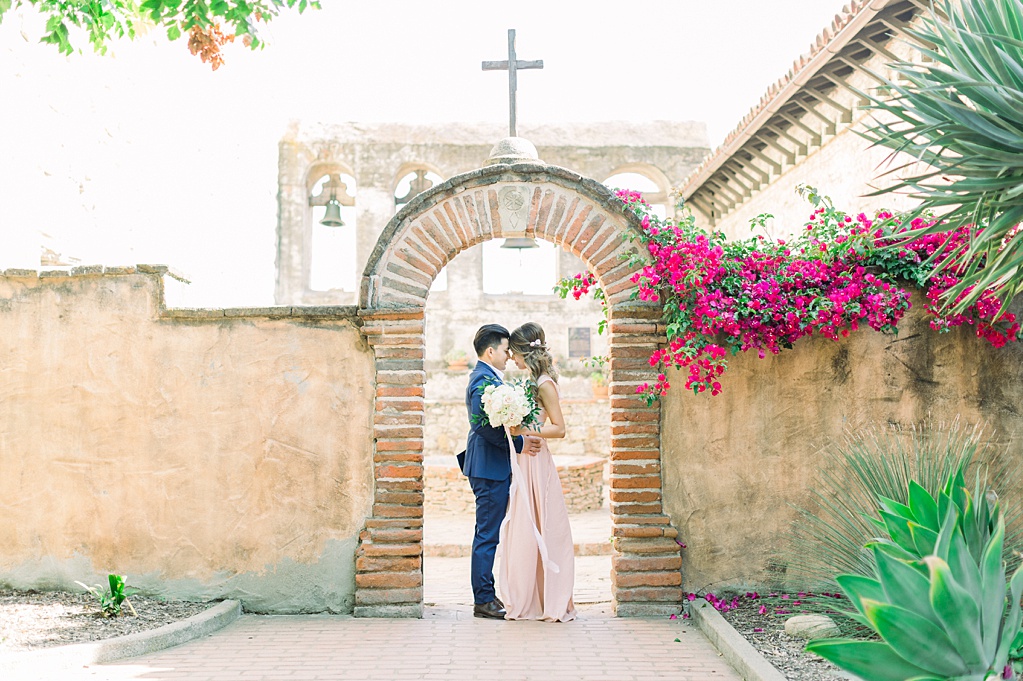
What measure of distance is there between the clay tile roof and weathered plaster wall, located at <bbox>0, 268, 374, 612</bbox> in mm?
5287

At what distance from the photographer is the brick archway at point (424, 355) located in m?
5.74

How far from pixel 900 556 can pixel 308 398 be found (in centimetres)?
401

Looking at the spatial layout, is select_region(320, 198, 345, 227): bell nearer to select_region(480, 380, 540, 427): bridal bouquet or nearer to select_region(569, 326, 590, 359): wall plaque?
select_region(569, 326, 590, 359): wall plaque

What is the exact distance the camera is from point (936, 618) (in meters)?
2.96

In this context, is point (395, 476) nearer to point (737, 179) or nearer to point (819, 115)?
point (819, 115)

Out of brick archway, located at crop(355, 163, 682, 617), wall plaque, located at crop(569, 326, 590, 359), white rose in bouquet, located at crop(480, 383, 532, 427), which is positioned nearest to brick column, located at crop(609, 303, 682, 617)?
brick archway, located at crop(355, 163, 682, 617)

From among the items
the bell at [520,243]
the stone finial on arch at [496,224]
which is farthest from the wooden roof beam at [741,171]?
the stone finial on arch at [496,224]

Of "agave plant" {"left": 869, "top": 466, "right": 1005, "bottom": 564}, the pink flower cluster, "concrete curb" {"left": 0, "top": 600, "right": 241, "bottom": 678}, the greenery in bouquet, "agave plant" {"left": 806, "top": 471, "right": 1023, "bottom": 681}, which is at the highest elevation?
the pink flower cluster

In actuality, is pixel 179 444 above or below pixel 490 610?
above

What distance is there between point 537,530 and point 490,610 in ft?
2.13

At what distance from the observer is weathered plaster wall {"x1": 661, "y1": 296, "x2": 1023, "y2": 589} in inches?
228

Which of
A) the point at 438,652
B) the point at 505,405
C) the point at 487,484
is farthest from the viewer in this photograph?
the point at 487,484

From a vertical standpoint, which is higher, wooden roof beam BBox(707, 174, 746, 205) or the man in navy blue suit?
wooden roof beam BBox(707, 174, 746, 205)

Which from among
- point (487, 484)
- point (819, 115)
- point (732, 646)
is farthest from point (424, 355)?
point (819, 115)
